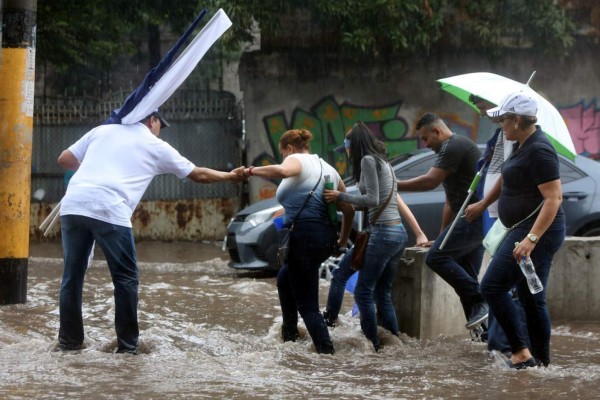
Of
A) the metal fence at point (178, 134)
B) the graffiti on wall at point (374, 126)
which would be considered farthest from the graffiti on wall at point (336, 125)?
the metal fence at point (178, 134)

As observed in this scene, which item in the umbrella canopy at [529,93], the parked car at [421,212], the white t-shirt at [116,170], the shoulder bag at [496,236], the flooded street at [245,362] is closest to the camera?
the flooded street at [245,362]

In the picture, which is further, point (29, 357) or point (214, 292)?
point (214, 292)

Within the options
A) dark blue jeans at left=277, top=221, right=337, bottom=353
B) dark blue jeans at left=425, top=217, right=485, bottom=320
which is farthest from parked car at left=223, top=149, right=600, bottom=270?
dark blue jeans at left=277, top=221, right=337, bottom=353

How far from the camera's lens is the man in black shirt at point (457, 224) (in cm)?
770

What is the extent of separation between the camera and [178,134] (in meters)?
17.9

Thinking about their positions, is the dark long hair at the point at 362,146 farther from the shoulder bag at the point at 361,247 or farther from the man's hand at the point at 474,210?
the man's hand at the point at 474,210

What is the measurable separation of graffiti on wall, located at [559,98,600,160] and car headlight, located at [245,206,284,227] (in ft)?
22.7

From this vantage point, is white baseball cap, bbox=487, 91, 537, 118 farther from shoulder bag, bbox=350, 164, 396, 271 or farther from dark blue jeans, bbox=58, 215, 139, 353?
dark blue jeans, bbox=58, 215, 139, 353

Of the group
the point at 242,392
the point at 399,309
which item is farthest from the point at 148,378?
the point at 399,309

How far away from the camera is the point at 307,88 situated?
17625mm

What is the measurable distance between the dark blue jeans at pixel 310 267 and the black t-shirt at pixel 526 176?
1.29m

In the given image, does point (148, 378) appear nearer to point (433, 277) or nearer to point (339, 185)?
point (339, 185)

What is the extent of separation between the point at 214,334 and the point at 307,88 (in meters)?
9.79

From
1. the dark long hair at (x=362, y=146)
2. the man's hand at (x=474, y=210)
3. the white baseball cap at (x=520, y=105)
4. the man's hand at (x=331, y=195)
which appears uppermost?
the white baseball cap at (x=520, y=105)
